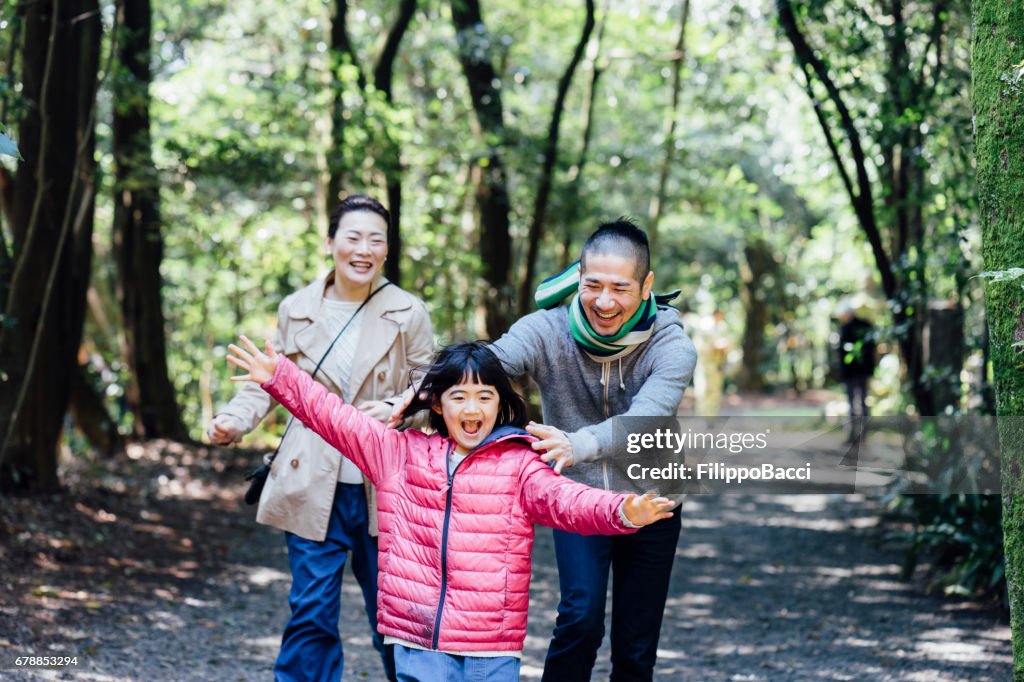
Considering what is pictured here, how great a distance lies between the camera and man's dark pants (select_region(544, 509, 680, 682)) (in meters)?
3.89

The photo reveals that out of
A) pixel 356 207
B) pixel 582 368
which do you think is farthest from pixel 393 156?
pixel 582 368

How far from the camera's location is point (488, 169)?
45.8 ft

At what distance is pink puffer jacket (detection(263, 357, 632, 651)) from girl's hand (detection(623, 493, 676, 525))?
12 cm

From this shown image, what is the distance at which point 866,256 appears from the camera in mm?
14867

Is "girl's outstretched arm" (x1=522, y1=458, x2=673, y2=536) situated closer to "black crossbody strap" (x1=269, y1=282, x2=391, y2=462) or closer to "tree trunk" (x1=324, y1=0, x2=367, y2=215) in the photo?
"black crossbody strap" (x1=269, y1=282, x2=391, y2=462)

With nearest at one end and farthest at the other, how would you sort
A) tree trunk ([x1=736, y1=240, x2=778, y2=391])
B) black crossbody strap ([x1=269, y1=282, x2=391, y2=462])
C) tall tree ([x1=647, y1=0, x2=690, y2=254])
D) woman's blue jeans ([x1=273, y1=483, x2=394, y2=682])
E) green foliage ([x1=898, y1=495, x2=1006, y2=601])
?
woman's blue jeans ([x1=273, y1=483, x2=394, y2=682])
black crossbody strap ([x1=269, y1=282, x2=391, y2=462])
green foliage ([x1=898, y1=495, x2=1006, y2=601])
tall tree ([x1=647, y1=0, x2=690, y2=254])
tree trunk ([x1=736, y1=240, x2=778, y2=391])

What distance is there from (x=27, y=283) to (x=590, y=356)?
555cm

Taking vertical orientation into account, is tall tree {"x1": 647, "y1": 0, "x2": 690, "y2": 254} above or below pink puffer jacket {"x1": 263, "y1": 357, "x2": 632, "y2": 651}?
above

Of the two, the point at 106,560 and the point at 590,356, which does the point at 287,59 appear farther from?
the point at 590,356

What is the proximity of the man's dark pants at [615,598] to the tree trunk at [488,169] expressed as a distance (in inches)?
374

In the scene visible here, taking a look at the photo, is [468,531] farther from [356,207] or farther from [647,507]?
[356,207]

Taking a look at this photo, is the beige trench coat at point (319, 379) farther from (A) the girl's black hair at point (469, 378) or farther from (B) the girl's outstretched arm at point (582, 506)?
(B) the girl's outstretched arm at point (582, 506)

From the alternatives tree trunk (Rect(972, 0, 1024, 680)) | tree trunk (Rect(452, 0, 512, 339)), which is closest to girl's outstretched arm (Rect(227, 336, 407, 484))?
tree trunk (Rect(972, 0, 1024, 680))

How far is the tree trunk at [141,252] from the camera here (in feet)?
37.1
